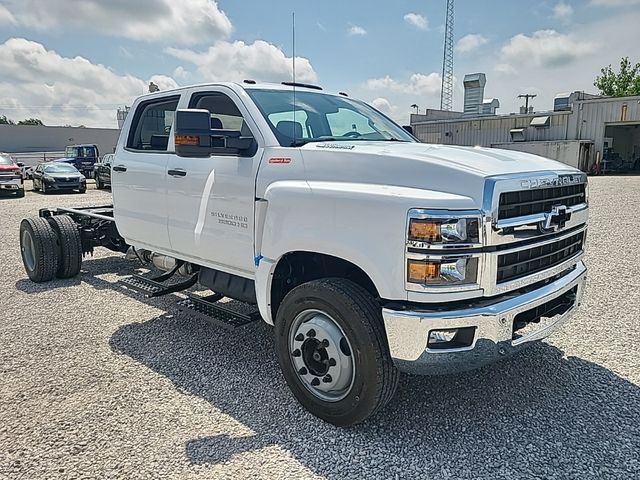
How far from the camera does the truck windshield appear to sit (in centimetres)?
365

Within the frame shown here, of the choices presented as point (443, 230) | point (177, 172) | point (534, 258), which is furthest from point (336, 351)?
point (177, 172)

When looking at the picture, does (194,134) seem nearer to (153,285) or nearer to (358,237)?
(358,237)

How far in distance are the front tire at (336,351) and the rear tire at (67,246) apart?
4297 millimetres

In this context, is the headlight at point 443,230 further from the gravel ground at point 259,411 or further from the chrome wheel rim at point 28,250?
the chrome wheel rim at point 28,250

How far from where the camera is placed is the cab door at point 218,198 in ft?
11.7

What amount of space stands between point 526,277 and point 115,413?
2.70 metres

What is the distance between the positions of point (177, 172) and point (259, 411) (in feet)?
6.89

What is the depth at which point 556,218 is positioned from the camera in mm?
2953

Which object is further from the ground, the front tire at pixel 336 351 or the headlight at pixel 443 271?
the headlight at pixel 443 271

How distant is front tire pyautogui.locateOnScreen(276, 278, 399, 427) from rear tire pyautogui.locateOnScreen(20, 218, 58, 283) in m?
4.34

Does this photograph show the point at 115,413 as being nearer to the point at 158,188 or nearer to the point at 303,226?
the point at 303,226

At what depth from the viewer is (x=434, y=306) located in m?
2.63

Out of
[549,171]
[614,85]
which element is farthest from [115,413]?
[614,85]

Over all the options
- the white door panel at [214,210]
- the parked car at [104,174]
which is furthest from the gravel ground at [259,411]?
the parked car at [104,174]
